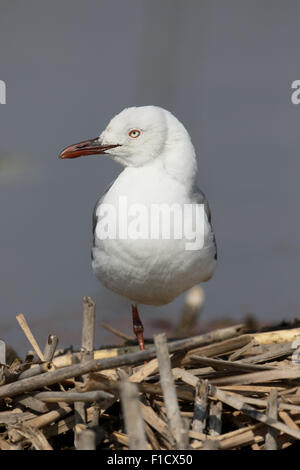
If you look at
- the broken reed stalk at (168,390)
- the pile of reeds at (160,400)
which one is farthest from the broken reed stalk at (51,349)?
the broken reed stalk at (168,390)

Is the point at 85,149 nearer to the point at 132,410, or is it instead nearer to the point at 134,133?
the point at 134,133

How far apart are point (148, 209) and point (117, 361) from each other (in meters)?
1.60

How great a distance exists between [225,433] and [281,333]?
167 centimetres

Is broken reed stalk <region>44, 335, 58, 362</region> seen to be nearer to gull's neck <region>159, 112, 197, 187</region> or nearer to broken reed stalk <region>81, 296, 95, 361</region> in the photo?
broken reed stalk <region>81, 296, 95, 361</region>

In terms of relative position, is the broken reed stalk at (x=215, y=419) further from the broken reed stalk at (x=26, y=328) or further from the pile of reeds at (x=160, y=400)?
the broken reed stalk at (x=26, y=328)

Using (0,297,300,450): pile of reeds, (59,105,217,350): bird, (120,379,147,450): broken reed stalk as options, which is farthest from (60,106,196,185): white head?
(120,379,147,450): broken reed stalk

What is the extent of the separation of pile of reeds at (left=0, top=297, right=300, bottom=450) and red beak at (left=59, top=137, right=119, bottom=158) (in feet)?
4.92

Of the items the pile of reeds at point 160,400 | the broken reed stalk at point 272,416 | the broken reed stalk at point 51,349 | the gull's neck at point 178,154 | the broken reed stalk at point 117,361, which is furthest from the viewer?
the gull's neck at point 178,154

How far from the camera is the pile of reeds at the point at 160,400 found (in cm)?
374

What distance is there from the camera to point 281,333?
5719 mm

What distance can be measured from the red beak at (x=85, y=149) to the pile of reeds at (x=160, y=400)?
150 centimetres

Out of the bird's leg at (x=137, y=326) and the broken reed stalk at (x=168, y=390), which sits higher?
the bird's leg at (x=137, y=326)

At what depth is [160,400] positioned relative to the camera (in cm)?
427
